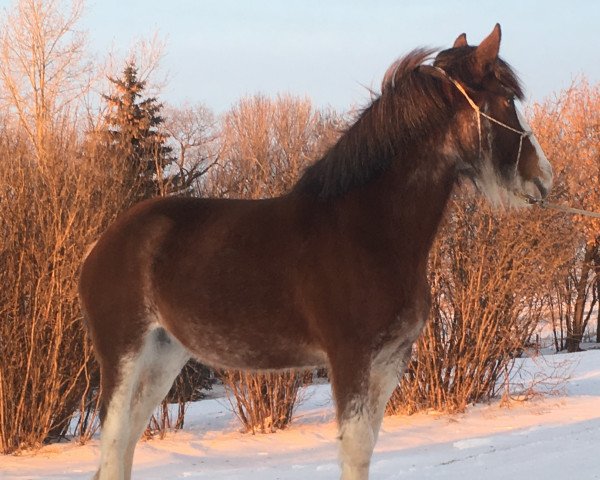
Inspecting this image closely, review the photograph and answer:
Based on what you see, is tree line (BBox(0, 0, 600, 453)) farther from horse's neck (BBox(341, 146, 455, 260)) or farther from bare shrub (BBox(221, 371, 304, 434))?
horse's neck (BBox(341, 146, 455, 260))

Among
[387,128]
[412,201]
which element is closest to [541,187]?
[412,201]

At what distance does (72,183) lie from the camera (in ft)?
24.1

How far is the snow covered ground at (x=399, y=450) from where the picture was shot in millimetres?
5477

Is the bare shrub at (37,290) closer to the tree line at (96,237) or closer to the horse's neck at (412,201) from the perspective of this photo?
the tree line at (96,237)

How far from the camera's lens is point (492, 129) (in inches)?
127

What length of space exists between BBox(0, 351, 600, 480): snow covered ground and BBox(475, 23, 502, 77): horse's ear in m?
2.92

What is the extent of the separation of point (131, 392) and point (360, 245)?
4.85 ft

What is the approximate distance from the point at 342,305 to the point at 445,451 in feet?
13.7

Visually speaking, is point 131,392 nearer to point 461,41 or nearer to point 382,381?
point 382,381

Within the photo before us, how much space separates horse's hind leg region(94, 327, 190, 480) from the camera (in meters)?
3.70

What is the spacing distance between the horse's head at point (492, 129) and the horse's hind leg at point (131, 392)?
6.00 feet

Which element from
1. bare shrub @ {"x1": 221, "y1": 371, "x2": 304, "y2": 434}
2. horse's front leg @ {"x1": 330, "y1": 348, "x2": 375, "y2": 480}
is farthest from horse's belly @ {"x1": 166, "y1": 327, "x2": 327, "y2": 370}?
bare shrub @ {"x1": 221, "y1": 371, "x2": 304, "y2": 434}

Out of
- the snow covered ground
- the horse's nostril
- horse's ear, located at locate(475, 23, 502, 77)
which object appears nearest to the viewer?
horse's ear, located at locate(475, 23, 502, 77)

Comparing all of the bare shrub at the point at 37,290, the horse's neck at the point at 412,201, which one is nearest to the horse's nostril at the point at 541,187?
the horse's neck at the point at 412,201
